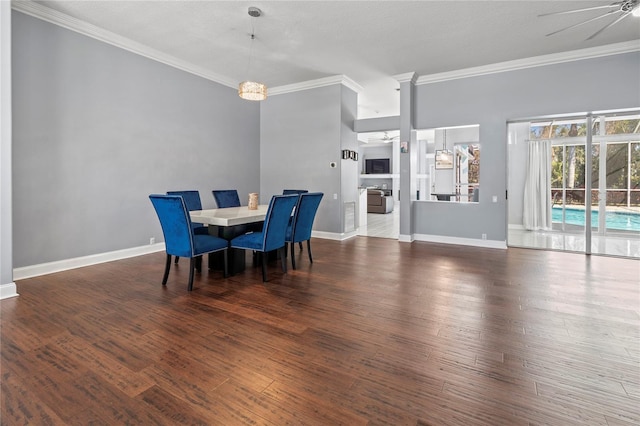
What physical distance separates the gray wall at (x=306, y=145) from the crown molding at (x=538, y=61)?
1836mm

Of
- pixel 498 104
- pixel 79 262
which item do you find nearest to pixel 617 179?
pixel 498 104

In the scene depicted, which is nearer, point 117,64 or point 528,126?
point 117,64

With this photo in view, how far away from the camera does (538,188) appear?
22.7 feet

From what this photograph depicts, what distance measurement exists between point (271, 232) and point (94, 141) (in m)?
2.87

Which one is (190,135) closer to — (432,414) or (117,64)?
(117,64)

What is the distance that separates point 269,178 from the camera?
23.8 feet

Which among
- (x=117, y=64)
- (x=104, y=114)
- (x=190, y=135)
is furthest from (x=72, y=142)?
(x=190, y=135)

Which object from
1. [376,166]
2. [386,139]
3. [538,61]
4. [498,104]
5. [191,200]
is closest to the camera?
[191,200]

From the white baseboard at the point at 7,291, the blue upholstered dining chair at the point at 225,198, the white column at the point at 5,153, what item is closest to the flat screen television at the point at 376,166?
Answer: the blue upholstered dining chair at the point at 225,198

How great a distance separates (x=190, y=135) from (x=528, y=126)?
23.4 ft

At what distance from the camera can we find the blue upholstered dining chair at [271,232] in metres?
3.54

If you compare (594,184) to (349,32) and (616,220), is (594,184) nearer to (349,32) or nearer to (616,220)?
(616,220)

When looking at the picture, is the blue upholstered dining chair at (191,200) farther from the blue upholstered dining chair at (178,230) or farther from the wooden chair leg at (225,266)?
the blue upholstered dining chair at (178,230)

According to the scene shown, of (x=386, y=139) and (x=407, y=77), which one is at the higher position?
(x=386, y=139)
